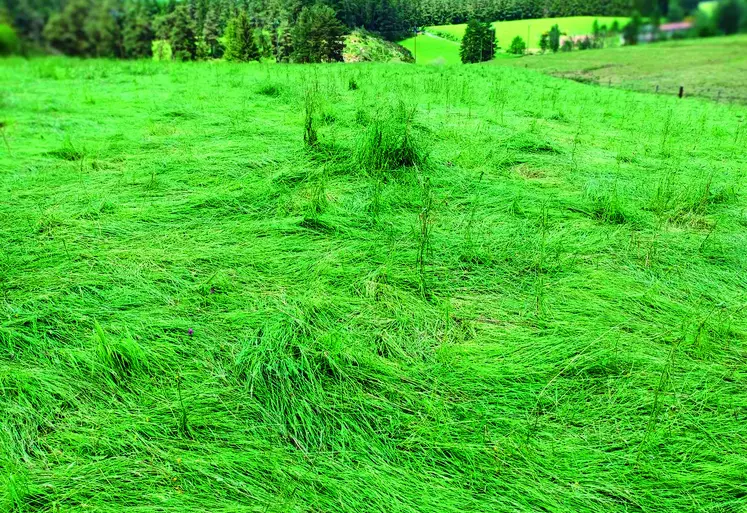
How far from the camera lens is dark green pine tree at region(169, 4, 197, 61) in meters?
10.7

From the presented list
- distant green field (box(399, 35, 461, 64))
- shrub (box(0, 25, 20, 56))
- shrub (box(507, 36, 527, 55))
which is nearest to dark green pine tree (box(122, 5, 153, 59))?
shrub (box(0, 25, 20, 56))

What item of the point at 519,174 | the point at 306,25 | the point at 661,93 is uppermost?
the point at 306,25

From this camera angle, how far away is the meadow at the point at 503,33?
393 inches

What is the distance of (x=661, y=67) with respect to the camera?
58.5 feet

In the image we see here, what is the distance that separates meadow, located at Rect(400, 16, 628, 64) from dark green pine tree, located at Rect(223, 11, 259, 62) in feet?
12.7

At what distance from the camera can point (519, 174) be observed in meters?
4.12

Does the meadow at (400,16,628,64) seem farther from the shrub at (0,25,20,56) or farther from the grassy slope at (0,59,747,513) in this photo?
the shrub at (0,25,20,56)

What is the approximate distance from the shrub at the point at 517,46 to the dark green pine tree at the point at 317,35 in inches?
189

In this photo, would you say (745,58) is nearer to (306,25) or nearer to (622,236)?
(306,25)

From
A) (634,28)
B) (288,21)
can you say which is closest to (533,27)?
(634,28)

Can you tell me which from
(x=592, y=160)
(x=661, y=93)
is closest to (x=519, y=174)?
(x=592, y=160)

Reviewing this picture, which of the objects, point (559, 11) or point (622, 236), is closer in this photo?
point (622, 236)

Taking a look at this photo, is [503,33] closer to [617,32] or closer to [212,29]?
[617,32]

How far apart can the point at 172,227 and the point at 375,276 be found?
5.13 ft
